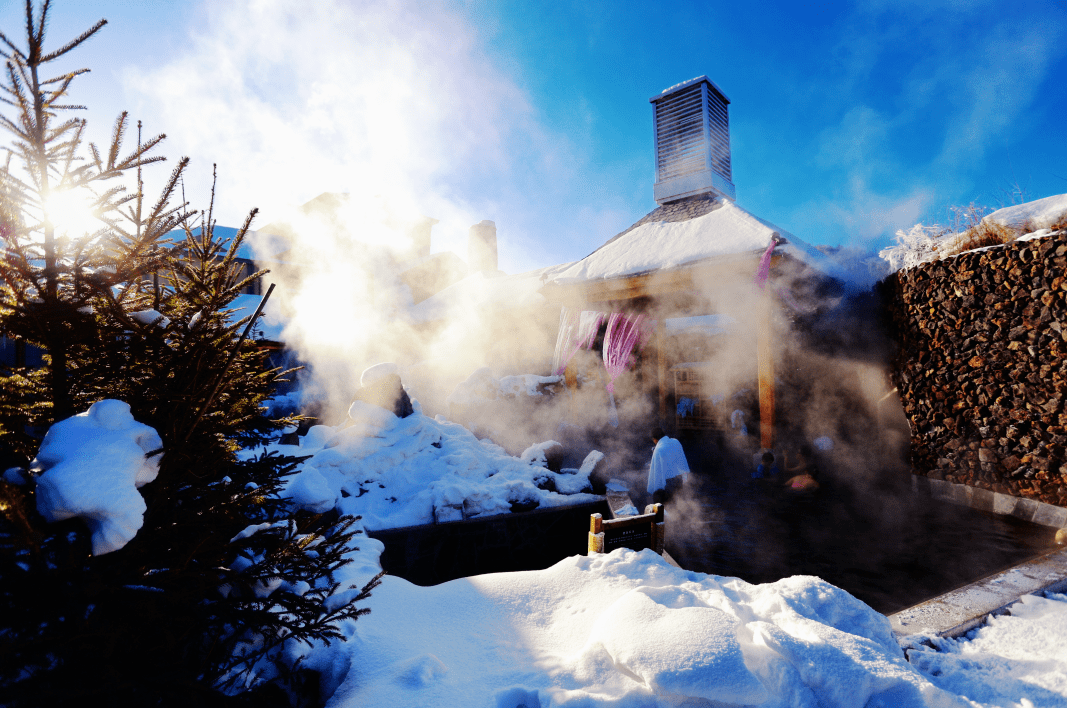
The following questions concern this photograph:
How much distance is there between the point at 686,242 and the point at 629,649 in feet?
25.4

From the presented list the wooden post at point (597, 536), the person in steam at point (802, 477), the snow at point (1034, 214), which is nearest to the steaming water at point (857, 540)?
the person in steam at point (802, 477)

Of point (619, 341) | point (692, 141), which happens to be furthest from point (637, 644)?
point (692, 141)

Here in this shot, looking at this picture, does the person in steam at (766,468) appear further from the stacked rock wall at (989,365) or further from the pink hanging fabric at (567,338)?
the pink hanging fabric at (567,338)

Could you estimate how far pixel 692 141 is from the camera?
12008mm

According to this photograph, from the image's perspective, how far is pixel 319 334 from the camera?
63.5 feet

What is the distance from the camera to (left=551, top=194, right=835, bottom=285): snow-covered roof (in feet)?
25.0

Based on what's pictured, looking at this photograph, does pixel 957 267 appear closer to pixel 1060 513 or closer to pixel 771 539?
pixel 1060 513

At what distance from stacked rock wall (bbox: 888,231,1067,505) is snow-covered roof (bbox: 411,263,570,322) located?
811 centimetres

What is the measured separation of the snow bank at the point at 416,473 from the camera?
20.0 ft

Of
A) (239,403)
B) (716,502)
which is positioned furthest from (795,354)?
(239,403)

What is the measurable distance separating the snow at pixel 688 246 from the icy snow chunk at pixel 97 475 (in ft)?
25.3

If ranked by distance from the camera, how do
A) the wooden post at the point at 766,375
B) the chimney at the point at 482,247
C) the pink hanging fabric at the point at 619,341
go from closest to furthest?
1. the wooden post at the point at 766,375
2. the pink hanging fabric at the point at 619,341
3. the chimney at the point at 482,247

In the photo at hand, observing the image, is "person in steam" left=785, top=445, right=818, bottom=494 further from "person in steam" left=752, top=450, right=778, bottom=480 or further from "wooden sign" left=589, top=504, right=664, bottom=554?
"wooden sign" left=589, top=504, right=664, bottom=554

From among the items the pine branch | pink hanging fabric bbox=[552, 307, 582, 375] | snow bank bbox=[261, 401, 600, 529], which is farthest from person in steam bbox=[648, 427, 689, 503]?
the pine branch
